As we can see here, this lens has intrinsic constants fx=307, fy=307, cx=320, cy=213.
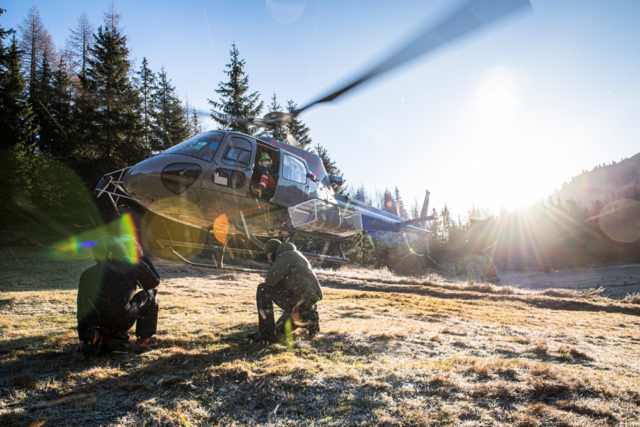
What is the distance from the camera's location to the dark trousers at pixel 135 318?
3.38 meters

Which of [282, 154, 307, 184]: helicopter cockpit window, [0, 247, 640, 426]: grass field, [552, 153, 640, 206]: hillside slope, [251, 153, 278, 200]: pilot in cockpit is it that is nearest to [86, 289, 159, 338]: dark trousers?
[0, 247, 640, 426]: grass field

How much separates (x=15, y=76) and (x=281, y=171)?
17977mm

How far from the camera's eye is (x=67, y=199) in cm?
1366

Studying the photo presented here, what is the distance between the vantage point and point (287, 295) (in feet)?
13.7

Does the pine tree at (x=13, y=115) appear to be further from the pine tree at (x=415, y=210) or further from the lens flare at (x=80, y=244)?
the pine tree at (x=415, y=210)

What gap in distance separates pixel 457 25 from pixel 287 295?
156 inches

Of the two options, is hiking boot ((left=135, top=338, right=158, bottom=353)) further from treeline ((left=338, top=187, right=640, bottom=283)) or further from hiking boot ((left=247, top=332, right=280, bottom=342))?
treeline ((left=338, top=187, right=640, bottom=283))

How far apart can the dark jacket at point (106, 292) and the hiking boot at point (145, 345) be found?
400mm

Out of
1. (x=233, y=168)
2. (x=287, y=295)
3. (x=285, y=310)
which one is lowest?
(x=285, y=310)

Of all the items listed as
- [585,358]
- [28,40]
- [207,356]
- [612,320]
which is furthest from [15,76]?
[612,320]

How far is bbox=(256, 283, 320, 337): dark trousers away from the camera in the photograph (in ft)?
13.3

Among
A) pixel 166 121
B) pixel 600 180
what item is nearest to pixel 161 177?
pixel 166 121

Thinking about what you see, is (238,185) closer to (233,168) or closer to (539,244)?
(233,168)

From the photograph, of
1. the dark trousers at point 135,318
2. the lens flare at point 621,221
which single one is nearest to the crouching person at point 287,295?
the dark trousers at point 135,318
